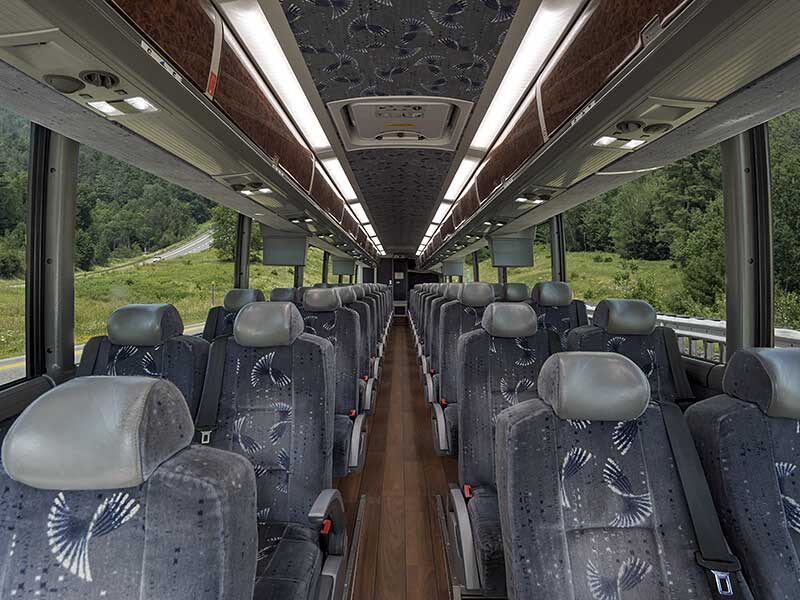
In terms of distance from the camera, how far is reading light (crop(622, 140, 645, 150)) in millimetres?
2282

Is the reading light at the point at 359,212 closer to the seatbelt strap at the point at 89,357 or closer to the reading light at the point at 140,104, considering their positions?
the seatbelt strap at the point at 89,357

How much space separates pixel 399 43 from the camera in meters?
2.25

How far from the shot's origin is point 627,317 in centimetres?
297

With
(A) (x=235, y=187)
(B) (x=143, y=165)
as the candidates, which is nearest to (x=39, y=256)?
(B) (x=143, y=165)

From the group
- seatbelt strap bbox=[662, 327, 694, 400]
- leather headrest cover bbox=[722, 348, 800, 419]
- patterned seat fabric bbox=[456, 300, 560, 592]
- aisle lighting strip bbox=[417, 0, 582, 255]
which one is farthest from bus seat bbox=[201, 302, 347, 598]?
seatbelt strap bbox=[662, 327, 694, 400]

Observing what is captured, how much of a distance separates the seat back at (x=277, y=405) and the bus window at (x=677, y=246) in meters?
2.82

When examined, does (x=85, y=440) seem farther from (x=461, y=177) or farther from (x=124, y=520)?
(x=461, y=177)

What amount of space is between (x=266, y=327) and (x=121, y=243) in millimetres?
1526

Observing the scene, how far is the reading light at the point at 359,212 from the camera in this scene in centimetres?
736

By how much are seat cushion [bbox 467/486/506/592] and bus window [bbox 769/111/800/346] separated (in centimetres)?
219

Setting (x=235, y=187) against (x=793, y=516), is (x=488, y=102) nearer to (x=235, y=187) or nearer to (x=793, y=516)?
(x=235, y=187)

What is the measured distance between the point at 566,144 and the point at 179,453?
2.33 meters

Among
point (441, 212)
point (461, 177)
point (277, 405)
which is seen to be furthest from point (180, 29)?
point (441, 212)

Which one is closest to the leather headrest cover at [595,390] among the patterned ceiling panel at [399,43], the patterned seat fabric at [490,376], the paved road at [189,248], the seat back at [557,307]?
the patterned seat fabric at [490,376]
